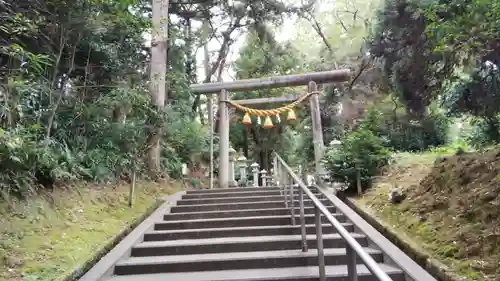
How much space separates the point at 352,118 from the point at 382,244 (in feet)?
35.4

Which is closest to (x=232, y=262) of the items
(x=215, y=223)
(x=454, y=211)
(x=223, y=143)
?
(x=215, y=223)

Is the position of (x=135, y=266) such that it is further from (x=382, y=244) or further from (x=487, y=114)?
(x=487, y=114)

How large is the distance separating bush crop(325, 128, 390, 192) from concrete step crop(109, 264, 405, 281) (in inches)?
93.5

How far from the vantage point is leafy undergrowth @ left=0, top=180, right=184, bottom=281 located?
310 cm

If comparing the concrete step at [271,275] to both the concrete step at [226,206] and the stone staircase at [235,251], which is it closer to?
the stone staircase at [235,251]

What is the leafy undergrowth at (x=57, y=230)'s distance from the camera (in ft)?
10.2

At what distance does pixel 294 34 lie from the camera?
18734mm

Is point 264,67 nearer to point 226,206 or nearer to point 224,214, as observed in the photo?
point 226,206

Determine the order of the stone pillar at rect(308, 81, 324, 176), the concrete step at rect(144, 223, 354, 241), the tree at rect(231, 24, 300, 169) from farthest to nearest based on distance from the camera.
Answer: the tree at rect(231, 24, 300, 169)
the stone pillar at rect(308, 81, 324, 176)
the concrete step at rect(144, 223, 354, 241)

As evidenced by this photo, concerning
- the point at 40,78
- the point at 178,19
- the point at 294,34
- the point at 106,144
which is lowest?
the point at 106,144

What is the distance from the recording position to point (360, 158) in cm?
560

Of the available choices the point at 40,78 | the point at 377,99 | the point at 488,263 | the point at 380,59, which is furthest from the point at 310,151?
the point at 488,263

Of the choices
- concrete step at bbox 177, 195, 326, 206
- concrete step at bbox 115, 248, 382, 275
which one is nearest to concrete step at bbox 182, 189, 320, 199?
concrete step at bbox 177, 195, 326, 206

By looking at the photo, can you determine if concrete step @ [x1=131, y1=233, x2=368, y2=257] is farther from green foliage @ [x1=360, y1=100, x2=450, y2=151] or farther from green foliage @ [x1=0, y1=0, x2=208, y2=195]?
green foliage @ [x1=360, y1=100, x2=450, y2=151]
